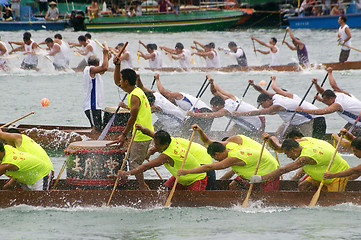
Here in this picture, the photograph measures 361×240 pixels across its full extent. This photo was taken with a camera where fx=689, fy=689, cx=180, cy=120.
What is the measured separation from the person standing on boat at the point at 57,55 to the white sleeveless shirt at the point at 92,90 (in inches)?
354

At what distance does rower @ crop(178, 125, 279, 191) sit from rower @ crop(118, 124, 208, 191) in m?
0.17

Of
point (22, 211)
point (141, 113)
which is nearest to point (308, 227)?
point (141, 113)

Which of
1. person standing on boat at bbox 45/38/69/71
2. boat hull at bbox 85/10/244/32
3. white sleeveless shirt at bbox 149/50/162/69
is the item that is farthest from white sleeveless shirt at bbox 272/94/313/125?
boat hull at bbox 85/10/244/32

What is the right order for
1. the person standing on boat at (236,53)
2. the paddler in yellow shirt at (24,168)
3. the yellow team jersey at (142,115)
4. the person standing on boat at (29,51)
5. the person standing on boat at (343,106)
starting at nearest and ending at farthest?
1. the paddler in yellow shirt at (24,168)
2. the yellow team jersey at (142,115)
3. the person standing on boat at (343,106)
4. the person standing on boat at (29,51)
5. the person standing on boat at (236,53)

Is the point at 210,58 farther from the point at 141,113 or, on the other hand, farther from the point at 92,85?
the point at 141,113

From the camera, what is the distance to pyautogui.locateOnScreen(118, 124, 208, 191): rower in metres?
8.67

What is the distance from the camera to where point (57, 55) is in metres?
21.5

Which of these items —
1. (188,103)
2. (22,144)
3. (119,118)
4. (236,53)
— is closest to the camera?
(22,144)

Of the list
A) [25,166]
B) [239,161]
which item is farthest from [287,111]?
[25,166]

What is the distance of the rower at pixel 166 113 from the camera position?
12.3 meters

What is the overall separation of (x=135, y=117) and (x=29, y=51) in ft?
42.3

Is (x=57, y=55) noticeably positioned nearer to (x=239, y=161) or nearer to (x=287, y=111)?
(x=287, y=111)

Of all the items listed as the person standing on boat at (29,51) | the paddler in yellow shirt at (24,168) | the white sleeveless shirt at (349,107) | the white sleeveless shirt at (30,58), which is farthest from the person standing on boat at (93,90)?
the white sleeveless shirt at (30,58)

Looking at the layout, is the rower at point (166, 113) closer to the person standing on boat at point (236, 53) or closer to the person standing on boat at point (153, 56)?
the person standing on boat at point (153, 56)
